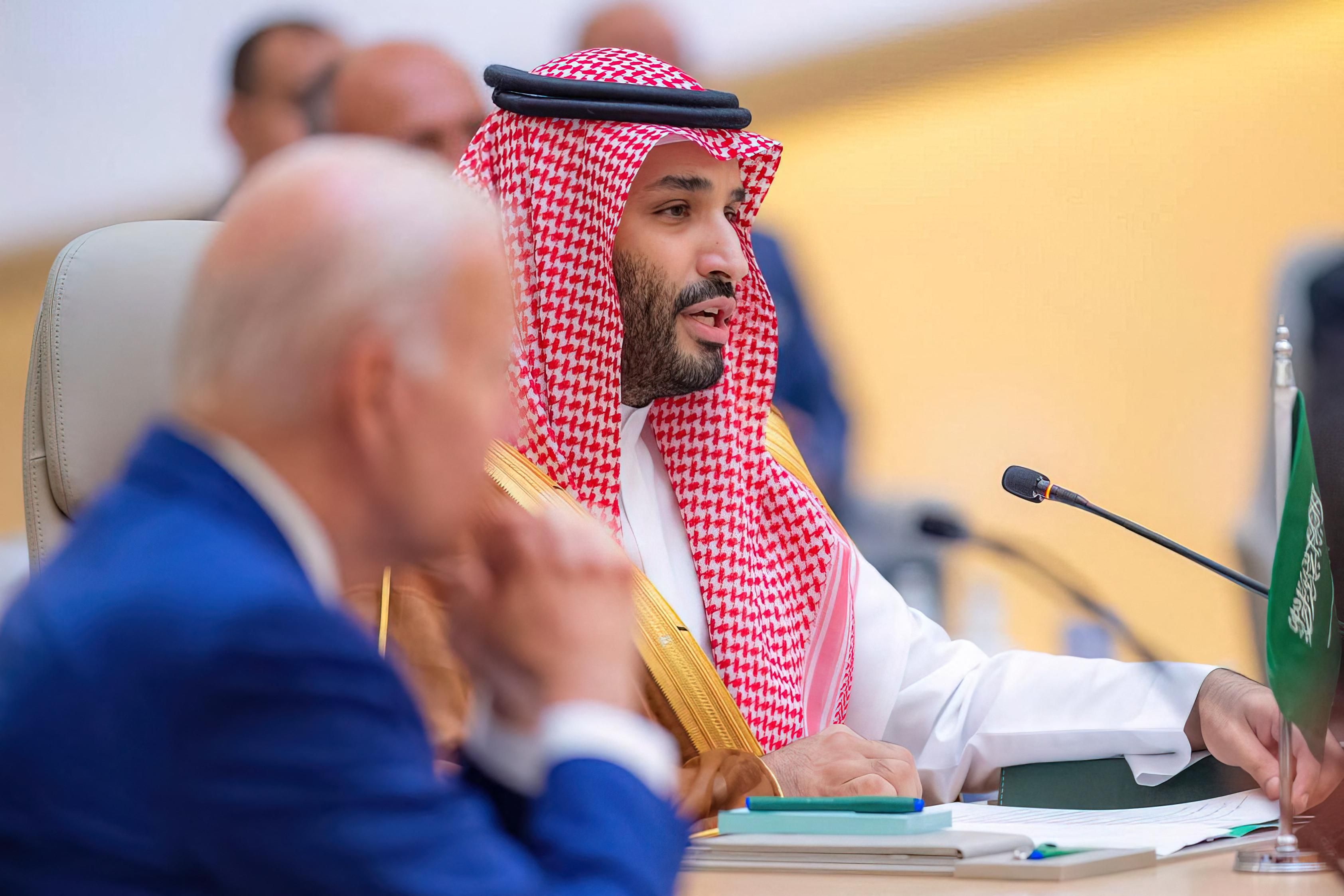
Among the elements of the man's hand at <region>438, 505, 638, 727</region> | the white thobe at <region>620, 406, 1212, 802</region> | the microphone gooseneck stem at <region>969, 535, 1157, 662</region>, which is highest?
the man's hand at <region>438, 505, 638, 727</region>

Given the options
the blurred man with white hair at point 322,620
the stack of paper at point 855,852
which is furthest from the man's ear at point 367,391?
the stack of paper at point 855,852

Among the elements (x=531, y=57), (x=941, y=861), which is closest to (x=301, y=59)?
(x=531, y=57)

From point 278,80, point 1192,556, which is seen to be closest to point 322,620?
point 1192,556

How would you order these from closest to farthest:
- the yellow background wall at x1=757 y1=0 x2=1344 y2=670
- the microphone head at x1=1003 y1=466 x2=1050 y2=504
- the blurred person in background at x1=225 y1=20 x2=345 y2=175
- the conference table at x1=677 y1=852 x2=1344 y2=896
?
the conference table at x1=677 y1=852 x2=1344 y2=896
the microphone head at x1=1003 y1=466 x2=1050 y2=504
the yellow background wall at x1=757 y1=0 x2=1344 y2=670
the blurred person in background at x1=225 y1=20 x2=345 y2=175

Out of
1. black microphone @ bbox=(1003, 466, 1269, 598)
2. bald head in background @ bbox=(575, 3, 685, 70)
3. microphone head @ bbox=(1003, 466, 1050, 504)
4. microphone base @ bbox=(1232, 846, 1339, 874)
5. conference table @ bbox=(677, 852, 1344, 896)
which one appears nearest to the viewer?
conference table @ bbox=(677, 852, 1344, 896)

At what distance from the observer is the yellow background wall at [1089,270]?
3109mm

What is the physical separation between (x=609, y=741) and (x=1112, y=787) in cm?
127

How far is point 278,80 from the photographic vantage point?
3.64m

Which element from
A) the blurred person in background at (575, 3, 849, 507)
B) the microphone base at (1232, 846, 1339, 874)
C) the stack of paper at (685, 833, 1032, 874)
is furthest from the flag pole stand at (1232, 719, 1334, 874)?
the blurred person in background at (575, 3, 849, 507)

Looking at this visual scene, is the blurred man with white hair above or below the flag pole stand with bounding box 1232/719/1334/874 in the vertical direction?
above

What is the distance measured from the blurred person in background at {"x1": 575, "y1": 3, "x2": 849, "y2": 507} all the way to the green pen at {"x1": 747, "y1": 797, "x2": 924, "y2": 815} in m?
2.01

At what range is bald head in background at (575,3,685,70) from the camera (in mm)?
3486

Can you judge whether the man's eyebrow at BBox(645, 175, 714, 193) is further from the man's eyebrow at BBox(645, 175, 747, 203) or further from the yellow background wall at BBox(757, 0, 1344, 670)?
the yellow background wall at BBox(757, 0, 1344, 670)

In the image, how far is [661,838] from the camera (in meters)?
0.77
